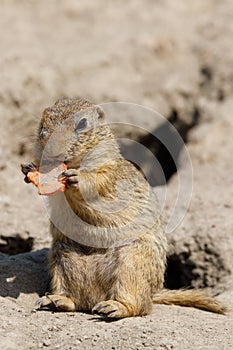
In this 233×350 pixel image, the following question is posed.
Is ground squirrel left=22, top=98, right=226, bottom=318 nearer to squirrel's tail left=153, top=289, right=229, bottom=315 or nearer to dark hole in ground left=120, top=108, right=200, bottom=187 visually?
squirrel's tail left=153, top=289, right=229, bottom=315

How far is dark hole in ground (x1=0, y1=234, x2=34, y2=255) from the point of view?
20.4 ft

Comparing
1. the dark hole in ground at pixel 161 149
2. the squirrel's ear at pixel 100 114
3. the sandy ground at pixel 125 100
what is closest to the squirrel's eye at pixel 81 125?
the squirrel's ear at pixel 100 114

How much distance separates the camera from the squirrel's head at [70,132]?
187 inches

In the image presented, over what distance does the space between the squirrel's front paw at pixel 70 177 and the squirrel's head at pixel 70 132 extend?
117mm

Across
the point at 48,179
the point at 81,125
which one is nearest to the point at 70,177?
the point at 48,179

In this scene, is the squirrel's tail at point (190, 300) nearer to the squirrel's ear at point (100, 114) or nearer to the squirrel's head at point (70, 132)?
the squirrel's head at point (70, 132)

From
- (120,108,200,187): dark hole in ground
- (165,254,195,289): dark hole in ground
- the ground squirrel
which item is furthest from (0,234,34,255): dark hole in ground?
(120,108,200,187): dark hole in ground

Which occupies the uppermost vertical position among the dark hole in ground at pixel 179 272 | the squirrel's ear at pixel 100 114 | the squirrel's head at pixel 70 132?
the squirrel's ear at pixel 100 114

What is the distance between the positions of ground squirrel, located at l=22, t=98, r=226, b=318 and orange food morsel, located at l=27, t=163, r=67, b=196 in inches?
2.2

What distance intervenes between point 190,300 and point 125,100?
3.92 metres

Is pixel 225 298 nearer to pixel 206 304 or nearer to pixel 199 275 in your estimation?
pixel 206 304

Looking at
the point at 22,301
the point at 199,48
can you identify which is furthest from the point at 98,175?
the point at 199,48

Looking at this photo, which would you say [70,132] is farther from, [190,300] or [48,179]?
[190,300]

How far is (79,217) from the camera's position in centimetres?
494
